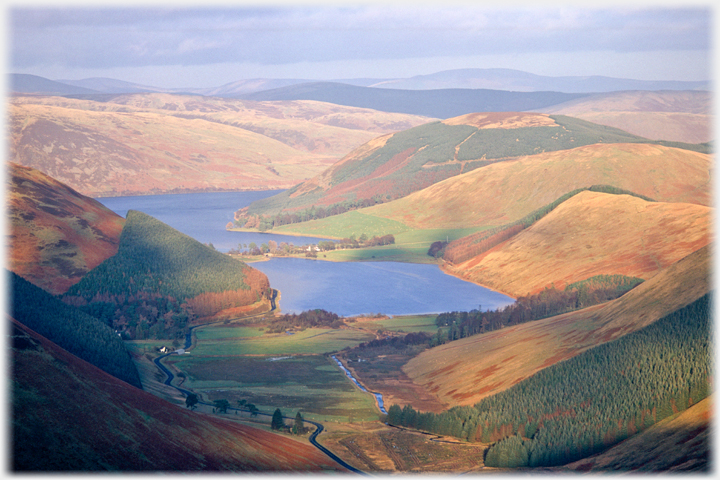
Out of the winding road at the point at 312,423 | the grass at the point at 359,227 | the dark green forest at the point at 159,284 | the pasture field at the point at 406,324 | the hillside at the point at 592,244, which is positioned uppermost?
the grass at the point at 359,227

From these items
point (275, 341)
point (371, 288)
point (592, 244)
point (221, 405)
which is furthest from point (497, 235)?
point (221, 405)

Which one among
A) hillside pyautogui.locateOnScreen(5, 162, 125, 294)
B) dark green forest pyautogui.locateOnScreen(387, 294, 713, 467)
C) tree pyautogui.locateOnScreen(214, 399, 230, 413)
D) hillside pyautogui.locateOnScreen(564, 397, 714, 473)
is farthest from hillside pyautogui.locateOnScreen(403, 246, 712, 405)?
hillside pyautogui.locateOnScreen(5, 162, 125, 294)

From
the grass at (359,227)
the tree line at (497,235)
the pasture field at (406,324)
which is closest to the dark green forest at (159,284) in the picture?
the pasture field at (406,324)

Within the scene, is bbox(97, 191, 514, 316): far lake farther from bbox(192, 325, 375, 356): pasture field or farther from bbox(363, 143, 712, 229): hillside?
bbox(363, 143, 712, 229): hillside

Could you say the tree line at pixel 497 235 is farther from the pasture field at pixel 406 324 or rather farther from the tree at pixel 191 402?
the tree at pixel 191 402

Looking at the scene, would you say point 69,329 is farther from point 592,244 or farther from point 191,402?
point 592,244

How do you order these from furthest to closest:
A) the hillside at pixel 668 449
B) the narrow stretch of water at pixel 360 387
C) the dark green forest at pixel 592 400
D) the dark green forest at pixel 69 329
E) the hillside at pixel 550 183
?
the hillside at pixel 550 183
the narrow stretch of water at pixel 360 387
the dark green forest at pixel 69 329
the dark green forest at pixel 592 400
the hillside at pixel 668 449
